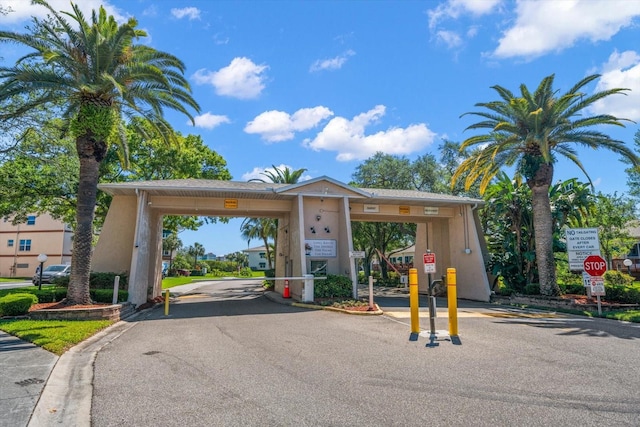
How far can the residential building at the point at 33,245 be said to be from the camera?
156 ft

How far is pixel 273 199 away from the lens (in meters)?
20.1

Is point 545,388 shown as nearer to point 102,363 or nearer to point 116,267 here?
point 102,363

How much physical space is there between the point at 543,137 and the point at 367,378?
46.0 ft

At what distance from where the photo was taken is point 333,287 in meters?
17.0

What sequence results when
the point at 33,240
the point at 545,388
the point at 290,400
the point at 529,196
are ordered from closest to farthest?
the point at 290,400 → the point at 545,388 → the point at 529,196 → the point at 33,240

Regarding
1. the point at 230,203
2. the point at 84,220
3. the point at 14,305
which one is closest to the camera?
the point at 14,305

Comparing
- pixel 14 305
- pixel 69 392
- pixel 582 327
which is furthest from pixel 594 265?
pixel 14 305

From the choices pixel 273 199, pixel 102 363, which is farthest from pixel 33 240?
pixel 102 363

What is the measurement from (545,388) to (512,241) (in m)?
15.5

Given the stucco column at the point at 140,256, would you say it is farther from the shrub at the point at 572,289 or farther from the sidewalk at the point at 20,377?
the shrub at the point at 572,289

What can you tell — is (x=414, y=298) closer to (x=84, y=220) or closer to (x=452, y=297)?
(x=452, y=297)

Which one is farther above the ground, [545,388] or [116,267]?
[116,267]

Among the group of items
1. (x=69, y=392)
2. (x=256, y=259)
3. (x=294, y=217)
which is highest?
(x=294, y=217)

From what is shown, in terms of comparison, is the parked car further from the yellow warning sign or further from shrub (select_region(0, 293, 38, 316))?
shrub (select_region(0, 293, 38, 316))
